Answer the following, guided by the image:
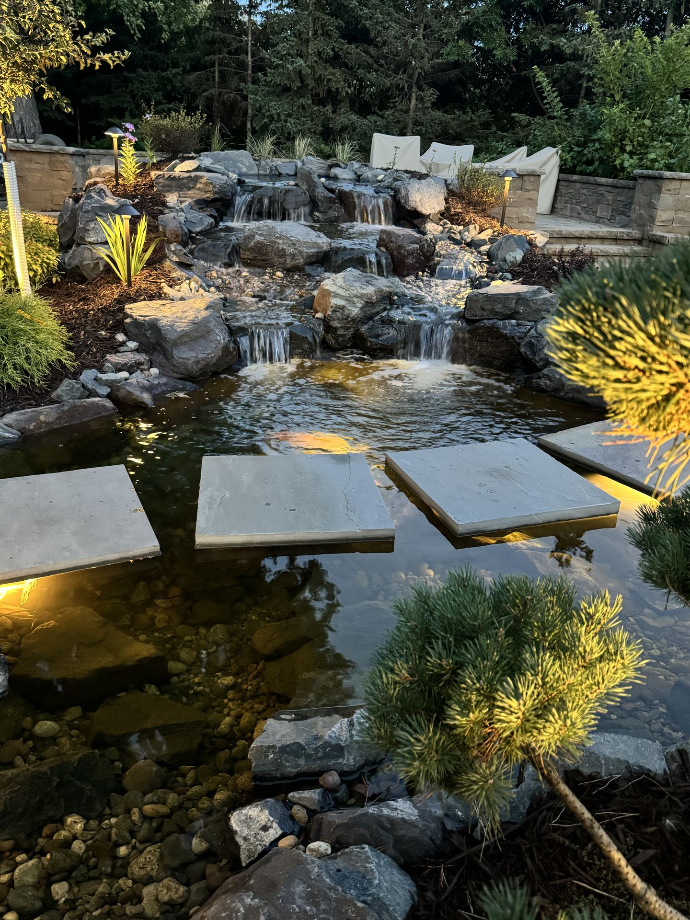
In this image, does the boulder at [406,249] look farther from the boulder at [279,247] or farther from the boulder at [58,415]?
the boulder at [58,415]

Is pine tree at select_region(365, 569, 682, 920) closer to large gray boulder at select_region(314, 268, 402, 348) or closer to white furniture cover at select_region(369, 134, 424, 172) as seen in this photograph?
large gray boulder at select_region(314, 268, 402, 348)

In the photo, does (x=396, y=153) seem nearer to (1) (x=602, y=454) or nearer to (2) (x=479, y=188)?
(2) (x=479, y=188)

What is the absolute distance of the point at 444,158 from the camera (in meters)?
13.5

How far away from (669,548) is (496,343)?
5.20 metres

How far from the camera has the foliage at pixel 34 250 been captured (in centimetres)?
647

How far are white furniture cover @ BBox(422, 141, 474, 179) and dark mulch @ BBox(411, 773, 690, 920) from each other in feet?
40.1

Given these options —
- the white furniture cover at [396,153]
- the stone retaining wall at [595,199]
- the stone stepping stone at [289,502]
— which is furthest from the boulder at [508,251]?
the stone stepping stone at [289,502]

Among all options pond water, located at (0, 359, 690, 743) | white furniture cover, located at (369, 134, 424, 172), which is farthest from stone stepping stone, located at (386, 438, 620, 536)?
white furniture cover, located at (369, 134, 424, 172)

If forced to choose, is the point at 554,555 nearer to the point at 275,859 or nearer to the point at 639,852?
the point at 639,852

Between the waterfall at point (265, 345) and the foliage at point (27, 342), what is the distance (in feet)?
5.31

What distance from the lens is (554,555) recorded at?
139 inches

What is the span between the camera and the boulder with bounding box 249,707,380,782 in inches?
88.4

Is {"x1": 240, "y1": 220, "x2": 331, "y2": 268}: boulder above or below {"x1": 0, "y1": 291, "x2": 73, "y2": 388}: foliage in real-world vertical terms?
above

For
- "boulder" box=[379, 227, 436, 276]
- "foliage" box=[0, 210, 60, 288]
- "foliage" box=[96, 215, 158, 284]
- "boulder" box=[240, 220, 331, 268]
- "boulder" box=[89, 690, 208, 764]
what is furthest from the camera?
"boulder" box=[379, 227, 436, 276]
